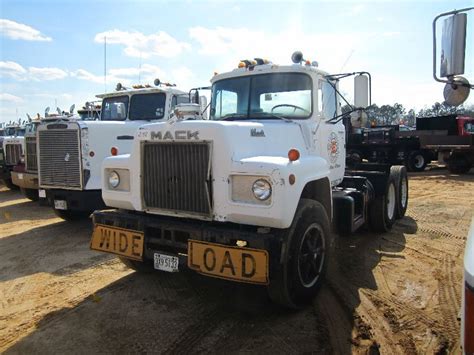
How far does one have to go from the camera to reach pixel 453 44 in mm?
2488

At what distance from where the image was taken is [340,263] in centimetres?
558

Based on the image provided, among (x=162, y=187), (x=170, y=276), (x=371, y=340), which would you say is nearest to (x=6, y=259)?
(x=170, y=276)

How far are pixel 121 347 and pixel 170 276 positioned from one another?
1.66m

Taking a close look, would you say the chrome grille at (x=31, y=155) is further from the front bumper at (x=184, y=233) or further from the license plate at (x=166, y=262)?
the license plate at (x=166, y=262)

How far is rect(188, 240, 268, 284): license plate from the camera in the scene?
351cm

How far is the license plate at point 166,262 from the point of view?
13.3 ft

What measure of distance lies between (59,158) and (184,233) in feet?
15.4

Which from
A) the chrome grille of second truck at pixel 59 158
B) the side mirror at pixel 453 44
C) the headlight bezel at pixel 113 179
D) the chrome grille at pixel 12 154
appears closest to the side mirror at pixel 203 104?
the headlight bezel at pixel 113 179

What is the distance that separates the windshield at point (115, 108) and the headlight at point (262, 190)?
5.90 meters

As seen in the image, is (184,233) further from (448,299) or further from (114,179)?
(448,299)

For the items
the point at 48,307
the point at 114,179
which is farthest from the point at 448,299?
the point at 48,307

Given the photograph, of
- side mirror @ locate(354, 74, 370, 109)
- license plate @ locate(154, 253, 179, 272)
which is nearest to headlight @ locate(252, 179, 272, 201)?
license plate @ locate(154, 253, 179, 272)

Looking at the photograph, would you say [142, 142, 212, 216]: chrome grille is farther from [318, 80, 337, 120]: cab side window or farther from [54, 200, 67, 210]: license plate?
[54, 200, 67, 210]: license plate

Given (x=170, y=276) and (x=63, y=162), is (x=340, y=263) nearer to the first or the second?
(x=170, y=276)
